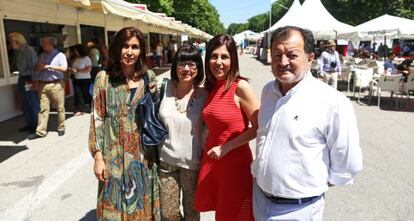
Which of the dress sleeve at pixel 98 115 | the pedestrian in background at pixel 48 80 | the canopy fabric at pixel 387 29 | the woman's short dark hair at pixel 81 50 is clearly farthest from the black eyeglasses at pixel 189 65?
the canopy fabric at pixel 387 29

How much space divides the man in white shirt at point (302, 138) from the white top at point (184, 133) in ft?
2.16

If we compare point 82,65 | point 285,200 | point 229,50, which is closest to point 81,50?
point 82,65

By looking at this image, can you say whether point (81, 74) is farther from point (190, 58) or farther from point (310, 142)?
point (310, 142)

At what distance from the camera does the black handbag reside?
2.40 m

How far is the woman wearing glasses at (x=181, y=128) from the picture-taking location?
7.95 ft

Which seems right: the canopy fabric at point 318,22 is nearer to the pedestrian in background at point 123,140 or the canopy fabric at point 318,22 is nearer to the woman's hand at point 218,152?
the pedestrian in background at point 123,140

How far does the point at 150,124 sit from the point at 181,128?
0.20 m

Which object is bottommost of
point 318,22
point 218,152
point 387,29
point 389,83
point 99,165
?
point 389,83

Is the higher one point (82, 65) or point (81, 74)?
point (82, 65)

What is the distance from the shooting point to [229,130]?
228cm

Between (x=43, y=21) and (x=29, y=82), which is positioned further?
(x=43, y=21)

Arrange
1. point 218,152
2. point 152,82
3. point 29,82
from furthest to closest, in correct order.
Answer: point 29,82 → point 152,82 → point 218,152

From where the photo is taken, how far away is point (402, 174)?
4.81m

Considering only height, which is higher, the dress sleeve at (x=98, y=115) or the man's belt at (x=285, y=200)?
the dress sleeve at (x=98, y=115)
